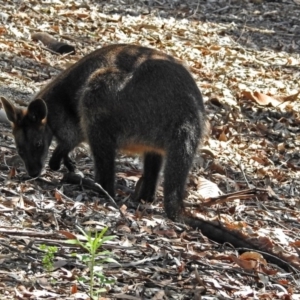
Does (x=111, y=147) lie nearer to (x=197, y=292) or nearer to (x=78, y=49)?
(x=197, y=292)

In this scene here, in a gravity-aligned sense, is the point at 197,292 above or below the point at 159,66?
below

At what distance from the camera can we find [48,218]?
5480 millimetres

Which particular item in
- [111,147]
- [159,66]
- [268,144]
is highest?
[159,66]

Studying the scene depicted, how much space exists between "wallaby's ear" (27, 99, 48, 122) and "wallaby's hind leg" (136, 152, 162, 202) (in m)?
0.87

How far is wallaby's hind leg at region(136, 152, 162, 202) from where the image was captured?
655 cm

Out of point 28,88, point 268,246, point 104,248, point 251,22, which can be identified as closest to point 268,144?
point 28,88

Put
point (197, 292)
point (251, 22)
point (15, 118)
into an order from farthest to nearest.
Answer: point (251, 22) < point (15, 118) < point (197, 292)

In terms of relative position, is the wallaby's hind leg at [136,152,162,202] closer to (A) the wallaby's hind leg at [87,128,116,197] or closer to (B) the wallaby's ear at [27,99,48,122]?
(A) the wallaby's hind leg at [87,128,116,197]

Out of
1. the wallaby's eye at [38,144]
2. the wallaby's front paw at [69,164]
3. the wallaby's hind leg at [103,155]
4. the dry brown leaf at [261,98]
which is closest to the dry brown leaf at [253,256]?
the wallaby's hind leg at [103,155]

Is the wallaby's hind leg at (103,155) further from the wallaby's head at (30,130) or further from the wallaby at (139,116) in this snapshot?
the wallaby's head at (30,130)

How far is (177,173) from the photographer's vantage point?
609cm

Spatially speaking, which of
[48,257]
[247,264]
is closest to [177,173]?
[247,264]

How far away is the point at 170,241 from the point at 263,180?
2.40m

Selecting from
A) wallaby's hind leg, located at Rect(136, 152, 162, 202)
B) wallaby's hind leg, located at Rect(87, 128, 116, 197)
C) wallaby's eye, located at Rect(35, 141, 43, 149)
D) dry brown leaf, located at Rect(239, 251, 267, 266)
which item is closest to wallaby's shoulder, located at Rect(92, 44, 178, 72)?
wallaby's hind leg, located at Rect(87, 128, 116, 197)
